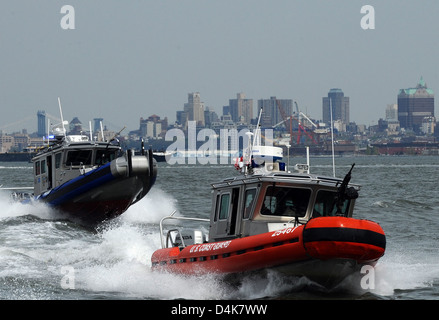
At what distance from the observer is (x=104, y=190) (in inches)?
1174

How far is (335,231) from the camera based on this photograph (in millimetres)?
13742

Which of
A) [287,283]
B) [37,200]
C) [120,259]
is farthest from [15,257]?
[37,200]

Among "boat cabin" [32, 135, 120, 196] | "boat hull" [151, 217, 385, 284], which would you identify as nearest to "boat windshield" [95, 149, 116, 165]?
"boat cabin" [32, 135, 120, 196]

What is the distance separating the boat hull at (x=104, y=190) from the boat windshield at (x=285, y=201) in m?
13.9

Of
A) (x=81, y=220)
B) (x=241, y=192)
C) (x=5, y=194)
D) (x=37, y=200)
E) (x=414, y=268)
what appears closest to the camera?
(x=241, y=192)

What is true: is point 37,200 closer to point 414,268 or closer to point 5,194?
point 5,194

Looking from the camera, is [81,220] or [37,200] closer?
[81,220]

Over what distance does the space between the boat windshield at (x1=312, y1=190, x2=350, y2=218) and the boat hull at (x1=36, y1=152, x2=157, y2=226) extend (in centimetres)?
1417

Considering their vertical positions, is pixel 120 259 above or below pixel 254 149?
below

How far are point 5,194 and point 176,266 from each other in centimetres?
2411

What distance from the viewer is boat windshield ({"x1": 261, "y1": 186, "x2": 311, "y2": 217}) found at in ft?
51.0
